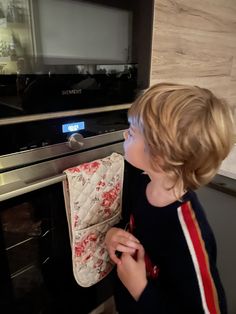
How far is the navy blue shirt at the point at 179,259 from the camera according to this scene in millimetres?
574

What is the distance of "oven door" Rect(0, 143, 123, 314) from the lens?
65cm

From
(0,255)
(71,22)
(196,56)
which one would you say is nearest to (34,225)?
(0,255)

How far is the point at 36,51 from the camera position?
22.5 inches

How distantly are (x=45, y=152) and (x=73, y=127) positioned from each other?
3.8 inches

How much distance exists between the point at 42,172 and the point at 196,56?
2.38 feet

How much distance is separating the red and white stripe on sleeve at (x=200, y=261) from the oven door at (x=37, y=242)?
0.31 metres

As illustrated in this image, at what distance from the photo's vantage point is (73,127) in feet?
2.29

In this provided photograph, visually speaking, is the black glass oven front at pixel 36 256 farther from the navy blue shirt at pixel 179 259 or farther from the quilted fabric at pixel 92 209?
the navy blue shirt at pixel 179 259

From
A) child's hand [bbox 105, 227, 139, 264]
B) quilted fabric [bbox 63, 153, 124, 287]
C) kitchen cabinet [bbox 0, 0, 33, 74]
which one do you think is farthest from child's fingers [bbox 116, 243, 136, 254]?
kitchen cabinet [bbox 0, 0, 33, 74]

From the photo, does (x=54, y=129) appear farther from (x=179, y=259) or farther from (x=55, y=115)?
(x=179, y=259)

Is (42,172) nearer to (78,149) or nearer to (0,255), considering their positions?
(78,149)

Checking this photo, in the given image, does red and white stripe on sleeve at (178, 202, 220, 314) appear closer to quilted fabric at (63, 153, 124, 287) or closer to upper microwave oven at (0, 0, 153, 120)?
quilted fabric at (63, 153, 124, 287)

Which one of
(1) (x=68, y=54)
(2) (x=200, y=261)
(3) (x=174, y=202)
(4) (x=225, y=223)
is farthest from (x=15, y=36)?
(4) (x=225, y=223)

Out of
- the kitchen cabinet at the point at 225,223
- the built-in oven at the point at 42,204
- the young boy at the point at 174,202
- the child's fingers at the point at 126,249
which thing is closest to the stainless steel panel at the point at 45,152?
the built-in oven at the point at 42,204
